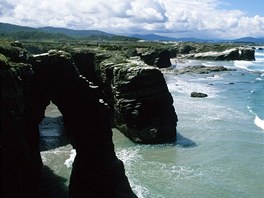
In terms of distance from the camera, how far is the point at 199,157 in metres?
43.9

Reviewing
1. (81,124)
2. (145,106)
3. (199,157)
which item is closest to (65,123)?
(81,124)

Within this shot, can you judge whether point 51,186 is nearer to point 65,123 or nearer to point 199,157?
point 65,123

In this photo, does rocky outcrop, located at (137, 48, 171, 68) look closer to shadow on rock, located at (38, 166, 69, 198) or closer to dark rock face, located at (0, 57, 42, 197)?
shadow on rock, located at (38, 166, 69, 198)

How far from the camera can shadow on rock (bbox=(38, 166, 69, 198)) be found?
1271 inches

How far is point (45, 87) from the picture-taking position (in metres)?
30.9

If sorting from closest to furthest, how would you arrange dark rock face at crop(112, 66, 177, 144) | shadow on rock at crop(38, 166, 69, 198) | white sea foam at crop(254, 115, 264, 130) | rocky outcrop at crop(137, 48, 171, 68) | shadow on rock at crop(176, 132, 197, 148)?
1. shadow on rock at crop(38, 166, 69, 198)
2. shadow on rock at crop(176, 132, 197, 148)
3. dark rock face at crop(112, 66, 177, 144)
4. white sea foam at crop(254, 115, 264, 130)
5. rocky outcrop at crop(137, 48, 171, 68)

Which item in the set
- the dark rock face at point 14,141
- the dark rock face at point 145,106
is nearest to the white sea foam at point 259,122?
the dark rock face at point 145,106

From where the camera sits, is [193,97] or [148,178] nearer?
[148,178]

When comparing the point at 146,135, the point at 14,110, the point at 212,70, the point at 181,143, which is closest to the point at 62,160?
the point at 146,135

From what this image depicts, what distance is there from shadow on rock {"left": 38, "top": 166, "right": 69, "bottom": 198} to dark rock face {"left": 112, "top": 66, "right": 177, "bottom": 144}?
14540 millimetres

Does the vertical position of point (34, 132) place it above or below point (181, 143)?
above

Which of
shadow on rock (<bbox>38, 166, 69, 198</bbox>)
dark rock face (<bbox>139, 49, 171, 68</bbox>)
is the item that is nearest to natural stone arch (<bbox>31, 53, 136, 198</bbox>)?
shadow on rock (<bbox>38, 166, 69, 198</bbox>)

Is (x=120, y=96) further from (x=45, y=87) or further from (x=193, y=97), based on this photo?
(x=193, y=97)

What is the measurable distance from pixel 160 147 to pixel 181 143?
10.3 feet
